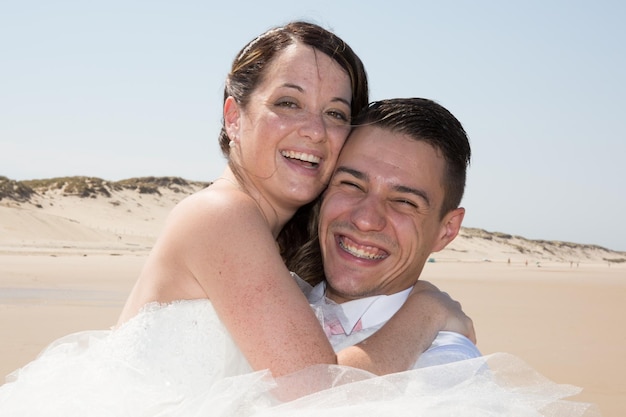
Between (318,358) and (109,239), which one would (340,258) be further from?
(109,239)

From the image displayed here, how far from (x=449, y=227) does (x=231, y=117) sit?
1.19 meters

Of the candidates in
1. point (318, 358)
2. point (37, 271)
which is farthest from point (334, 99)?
point (37, 271)

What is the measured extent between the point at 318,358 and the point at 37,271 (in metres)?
17.0

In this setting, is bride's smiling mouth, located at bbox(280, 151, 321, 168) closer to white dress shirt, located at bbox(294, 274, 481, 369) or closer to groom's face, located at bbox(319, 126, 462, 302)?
groom's face, located at bbox(319, 126, 462, 302)

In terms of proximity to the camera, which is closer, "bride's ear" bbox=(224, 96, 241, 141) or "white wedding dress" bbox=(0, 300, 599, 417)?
"white wedding dress" bbox=(0, 300, 599, 417)

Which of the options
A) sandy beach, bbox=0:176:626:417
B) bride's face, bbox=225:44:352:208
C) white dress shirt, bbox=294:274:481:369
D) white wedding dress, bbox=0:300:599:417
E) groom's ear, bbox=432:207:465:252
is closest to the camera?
white wedding dress, bbox=0:300:599:417

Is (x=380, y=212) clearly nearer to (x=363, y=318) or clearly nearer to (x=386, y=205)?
(x=386, y=205)

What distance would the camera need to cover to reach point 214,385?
2314mm

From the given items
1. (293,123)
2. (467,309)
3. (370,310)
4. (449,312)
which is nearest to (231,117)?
(293,123)

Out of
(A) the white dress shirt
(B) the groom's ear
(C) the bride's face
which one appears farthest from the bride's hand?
(C) the bride's face

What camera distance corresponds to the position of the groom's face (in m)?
3.04

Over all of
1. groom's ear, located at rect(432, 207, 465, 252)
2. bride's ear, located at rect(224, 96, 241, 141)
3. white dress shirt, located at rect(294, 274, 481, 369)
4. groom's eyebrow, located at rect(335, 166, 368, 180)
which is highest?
bride's ear, located at rect(224, 96, 241, 141)

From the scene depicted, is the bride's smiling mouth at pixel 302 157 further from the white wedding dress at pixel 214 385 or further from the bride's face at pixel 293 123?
the white wedding dress at pixel 214 385

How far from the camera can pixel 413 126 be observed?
10.1 ft
